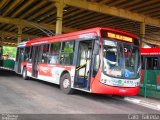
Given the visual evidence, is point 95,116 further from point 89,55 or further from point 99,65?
point 89,55

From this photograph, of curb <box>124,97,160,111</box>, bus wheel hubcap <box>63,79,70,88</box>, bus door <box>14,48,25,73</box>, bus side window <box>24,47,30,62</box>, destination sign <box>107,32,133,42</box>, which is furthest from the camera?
bus door <box>14,48,25,73</box>

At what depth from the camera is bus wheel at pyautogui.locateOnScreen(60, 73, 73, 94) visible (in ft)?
46.0

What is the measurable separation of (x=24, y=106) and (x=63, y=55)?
595cm

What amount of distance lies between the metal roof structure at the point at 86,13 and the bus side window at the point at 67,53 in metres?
10.2

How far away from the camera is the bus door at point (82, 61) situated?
1311 cm

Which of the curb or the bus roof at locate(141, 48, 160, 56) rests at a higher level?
the bus roof at locate(141, 48, 160, 56)

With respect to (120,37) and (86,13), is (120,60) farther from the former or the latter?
(86,13)

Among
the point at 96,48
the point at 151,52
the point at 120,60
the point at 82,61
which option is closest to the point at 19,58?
the point at 151,52

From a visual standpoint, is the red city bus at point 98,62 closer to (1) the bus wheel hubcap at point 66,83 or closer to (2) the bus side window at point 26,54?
(1) the bus wheel hubcap at point 66,83

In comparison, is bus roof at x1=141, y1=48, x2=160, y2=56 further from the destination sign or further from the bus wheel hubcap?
the bus wheel hubcap

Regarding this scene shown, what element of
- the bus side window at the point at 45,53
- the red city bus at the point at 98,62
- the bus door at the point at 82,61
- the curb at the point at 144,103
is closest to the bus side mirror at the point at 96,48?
the red city bus at the point at 98,62

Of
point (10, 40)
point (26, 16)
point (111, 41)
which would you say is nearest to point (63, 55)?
point (111, 41)

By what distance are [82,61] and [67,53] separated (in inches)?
56.2

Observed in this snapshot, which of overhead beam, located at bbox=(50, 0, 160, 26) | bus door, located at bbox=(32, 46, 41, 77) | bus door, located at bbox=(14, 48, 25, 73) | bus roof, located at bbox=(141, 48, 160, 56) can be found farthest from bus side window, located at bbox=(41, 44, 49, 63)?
overhead beam, located at bbox=(50, 0, 160, 26)
